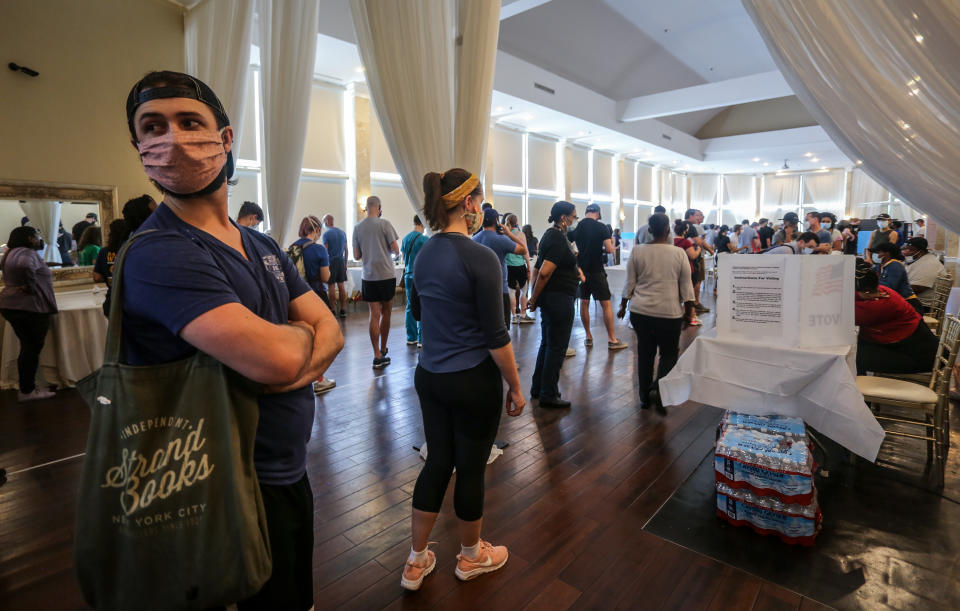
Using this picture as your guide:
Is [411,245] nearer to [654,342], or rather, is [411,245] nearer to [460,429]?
[654,342]

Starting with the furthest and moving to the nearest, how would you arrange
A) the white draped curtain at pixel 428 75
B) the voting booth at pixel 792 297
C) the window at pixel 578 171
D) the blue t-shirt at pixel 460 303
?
1. the window at pixel 578 171
2. the white draped curtain at pixel 428 75
3. the voting booth at pixel 792 297
4. the blue t-shirt at pixel 460 303

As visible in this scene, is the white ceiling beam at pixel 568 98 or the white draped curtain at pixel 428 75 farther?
the white ceiling beam at pixel 568 98

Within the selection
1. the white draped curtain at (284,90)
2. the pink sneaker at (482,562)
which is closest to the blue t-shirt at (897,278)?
the pink sneaker at (482,562)

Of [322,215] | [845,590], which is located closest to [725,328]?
[845,590]

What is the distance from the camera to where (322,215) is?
30.1 feet

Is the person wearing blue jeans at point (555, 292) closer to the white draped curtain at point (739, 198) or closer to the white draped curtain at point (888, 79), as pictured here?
the white draped curtain at point (888, 79)

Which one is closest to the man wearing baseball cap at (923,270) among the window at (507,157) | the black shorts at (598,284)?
the black shorts at (598,284)

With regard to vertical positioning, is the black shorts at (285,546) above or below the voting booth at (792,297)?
below

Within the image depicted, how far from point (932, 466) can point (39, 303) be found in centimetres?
619

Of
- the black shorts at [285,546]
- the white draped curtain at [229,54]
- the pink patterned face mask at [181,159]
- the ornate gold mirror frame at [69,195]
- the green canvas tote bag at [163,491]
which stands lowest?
the black shorts at [285,546]

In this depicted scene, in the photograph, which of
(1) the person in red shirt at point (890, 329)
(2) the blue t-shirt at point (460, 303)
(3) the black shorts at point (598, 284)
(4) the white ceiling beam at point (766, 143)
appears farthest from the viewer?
(4) the white ceiling beam at point (766, 143)

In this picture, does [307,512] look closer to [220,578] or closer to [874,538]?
[220,578]

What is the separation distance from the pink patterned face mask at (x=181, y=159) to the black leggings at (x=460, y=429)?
95 centimetres

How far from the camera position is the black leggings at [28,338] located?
12.4 feet
